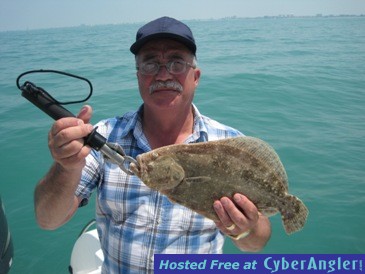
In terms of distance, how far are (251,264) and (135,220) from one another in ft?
3.66

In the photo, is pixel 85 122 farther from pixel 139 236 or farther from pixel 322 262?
pixel 322 262

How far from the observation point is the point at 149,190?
2850 millimetres

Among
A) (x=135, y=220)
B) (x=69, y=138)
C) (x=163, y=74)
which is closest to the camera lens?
(x=69, y=138)

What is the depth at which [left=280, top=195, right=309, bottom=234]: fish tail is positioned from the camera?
2.47 meters

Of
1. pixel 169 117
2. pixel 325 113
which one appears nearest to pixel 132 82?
pixel 325 113

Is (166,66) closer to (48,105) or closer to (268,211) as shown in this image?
(48,105)

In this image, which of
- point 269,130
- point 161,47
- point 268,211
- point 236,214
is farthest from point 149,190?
point 269,130

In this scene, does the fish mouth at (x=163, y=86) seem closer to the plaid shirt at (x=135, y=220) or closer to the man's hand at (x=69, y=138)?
the plaid shirt at (x=135, y=220)

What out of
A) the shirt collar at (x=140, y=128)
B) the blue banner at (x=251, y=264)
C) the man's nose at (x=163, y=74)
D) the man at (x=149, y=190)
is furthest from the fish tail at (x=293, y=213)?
the man's nose at (x=163, y=74)

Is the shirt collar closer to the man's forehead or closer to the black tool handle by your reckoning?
the man's forehead

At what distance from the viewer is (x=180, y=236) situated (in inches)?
113

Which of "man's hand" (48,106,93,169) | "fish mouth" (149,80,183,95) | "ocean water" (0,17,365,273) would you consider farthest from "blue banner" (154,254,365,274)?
"ocean water" (0,17,365,273)

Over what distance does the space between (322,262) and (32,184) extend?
7527 mm

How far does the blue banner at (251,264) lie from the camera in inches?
105
